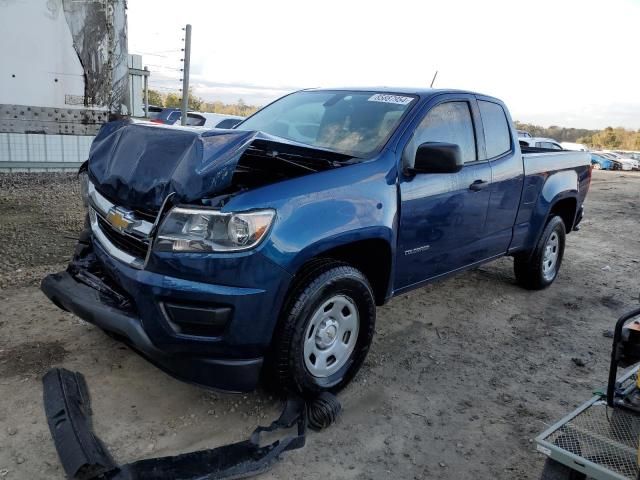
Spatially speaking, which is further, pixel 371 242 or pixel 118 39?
pixel 118 39

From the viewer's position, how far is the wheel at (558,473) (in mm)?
2215

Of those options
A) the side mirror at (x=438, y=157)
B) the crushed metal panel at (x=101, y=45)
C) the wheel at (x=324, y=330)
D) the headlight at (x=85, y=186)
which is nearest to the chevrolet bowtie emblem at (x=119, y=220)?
the headlight at (x=85, y=186)

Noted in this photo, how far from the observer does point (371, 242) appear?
3.35m

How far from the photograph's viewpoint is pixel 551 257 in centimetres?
601

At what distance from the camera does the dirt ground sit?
2.79 meters

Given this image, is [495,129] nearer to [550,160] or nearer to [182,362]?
[550,160]

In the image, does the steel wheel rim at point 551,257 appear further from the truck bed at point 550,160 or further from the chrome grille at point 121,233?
the chrome grille at point 121,233

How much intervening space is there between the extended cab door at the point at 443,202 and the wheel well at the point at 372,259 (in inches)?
6.0

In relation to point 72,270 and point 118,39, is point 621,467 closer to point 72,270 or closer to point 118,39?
point 72,270

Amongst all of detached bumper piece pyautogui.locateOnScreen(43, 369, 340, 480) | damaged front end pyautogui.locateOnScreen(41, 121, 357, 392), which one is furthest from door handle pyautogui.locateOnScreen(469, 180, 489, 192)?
detached bumper piece pyautogui.locateOnScreen(43, 369, 340, 480)

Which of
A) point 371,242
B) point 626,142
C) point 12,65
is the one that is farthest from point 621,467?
point 626,142

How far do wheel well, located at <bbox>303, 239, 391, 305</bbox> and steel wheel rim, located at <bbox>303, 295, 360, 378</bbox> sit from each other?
293mm

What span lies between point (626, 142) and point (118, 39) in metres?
81.1

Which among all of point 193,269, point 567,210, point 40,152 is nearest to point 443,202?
point 193,269
